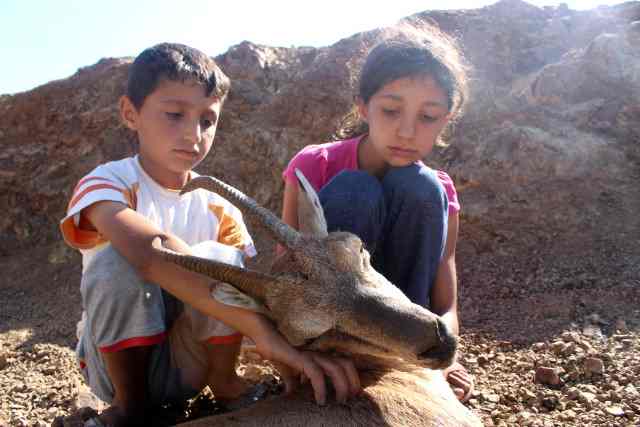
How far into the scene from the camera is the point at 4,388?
13.2 feet

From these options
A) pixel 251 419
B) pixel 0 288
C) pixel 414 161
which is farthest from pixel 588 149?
pixel 0 288

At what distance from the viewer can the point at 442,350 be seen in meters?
2.21

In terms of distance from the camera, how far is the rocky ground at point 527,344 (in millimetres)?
3098

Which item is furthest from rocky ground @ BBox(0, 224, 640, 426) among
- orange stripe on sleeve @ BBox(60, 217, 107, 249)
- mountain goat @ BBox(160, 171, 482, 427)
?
orange stripe on sleeve @ BBox(60, 217, 107, 249)

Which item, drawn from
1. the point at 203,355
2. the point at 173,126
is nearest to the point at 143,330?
the point at 203,355

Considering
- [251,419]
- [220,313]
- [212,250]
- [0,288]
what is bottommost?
[0,288]

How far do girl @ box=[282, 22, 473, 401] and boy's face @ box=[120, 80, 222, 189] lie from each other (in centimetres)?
67

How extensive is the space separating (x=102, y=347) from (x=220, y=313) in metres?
0.65

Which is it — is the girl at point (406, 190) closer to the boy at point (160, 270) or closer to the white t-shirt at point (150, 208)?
the white t-shirt at point (150, 208)

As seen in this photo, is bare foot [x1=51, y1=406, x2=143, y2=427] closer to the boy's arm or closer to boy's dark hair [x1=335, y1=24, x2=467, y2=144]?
the boy's arm

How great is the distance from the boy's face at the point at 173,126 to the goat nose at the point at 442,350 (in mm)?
1745

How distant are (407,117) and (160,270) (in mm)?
1634

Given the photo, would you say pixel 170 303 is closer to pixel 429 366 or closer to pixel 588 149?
pixel 429 366

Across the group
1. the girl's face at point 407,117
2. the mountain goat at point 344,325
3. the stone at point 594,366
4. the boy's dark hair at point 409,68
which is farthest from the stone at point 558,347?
the boy's dark hair at point 409,68
